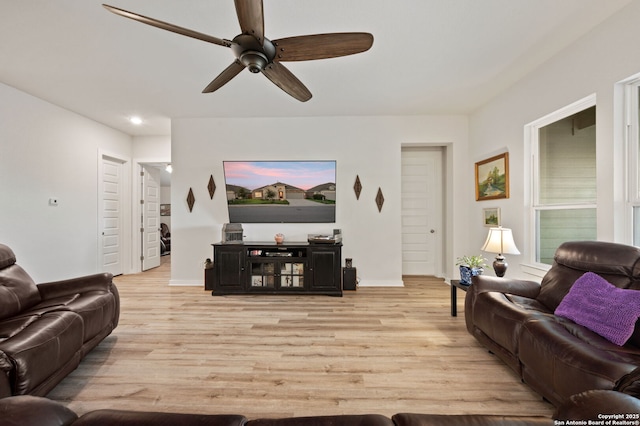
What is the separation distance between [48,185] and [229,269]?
282cm

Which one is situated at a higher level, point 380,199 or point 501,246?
point 380,199

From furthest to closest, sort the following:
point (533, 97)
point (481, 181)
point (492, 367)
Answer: point (481, 181), point (533, 97), point (492, 367)

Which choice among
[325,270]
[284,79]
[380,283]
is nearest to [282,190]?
[325,270]

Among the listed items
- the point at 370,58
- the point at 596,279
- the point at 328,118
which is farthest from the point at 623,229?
the point at 328,118

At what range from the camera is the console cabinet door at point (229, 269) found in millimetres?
4012

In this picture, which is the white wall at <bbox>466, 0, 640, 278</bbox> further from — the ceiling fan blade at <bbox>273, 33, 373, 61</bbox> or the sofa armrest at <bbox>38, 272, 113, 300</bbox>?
the sofa armrest at <bbox>38, 272, 113, 300</bbox>

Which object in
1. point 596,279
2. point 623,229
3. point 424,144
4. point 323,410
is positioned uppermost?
point 424,144

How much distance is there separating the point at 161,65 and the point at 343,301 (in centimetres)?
358

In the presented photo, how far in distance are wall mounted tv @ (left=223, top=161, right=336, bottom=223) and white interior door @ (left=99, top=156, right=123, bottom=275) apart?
2.38 m

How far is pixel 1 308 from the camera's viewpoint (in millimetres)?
2037

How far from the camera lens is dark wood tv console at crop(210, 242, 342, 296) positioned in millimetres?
3986

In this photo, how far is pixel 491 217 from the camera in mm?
3844

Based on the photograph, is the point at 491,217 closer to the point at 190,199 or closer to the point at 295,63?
the point at 295,63

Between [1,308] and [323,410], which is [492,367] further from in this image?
[1,308]
